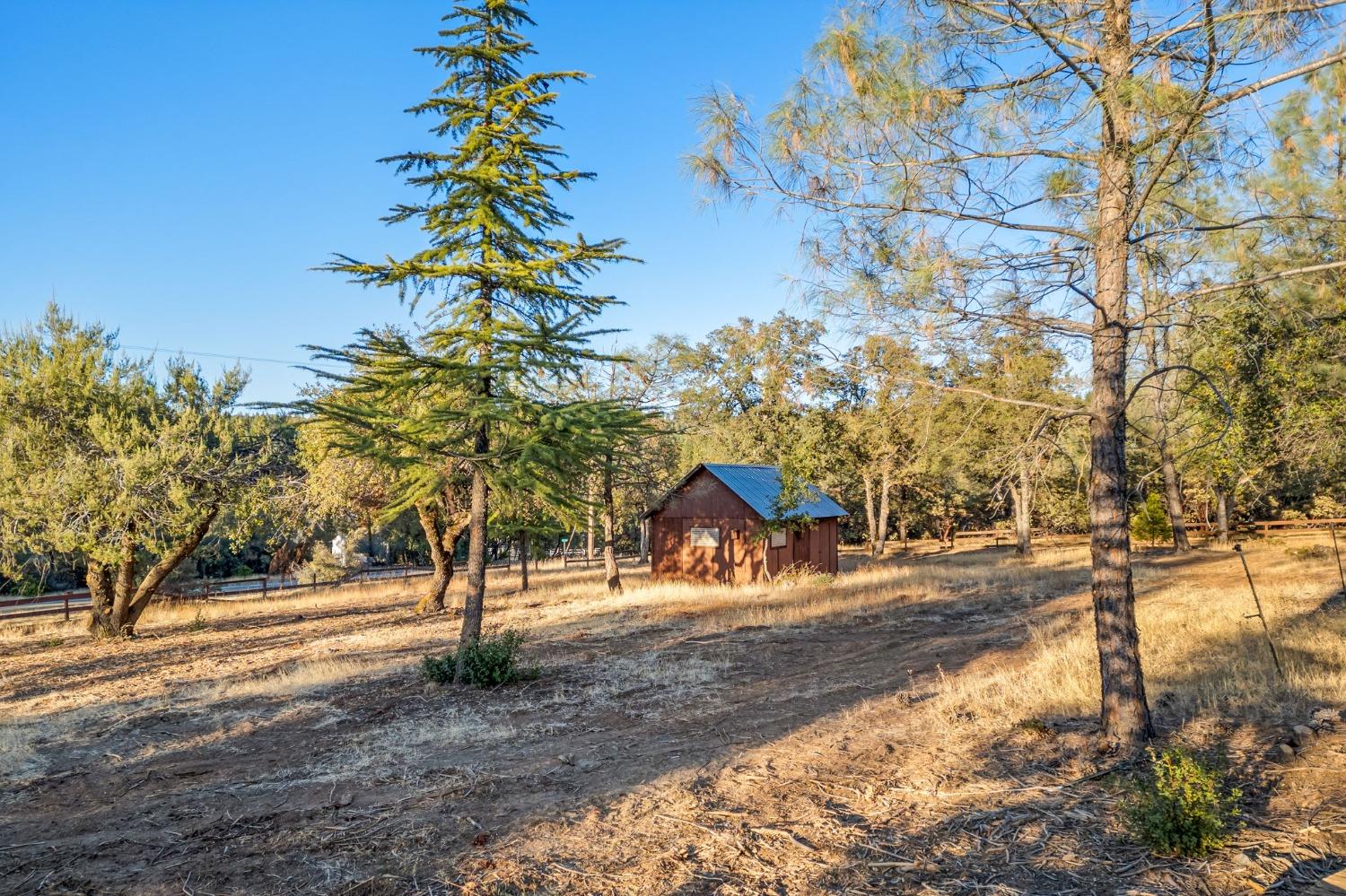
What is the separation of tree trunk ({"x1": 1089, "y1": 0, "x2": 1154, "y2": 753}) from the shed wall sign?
19.9 metres

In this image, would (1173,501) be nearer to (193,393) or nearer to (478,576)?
(478,576)

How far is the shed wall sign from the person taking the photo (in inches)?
1024

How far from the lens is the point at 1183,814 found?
4355 mm

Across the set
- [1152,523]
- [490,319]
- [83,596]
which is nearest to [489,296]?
[490,319]

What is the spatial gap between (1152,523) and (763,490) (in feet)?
72.4

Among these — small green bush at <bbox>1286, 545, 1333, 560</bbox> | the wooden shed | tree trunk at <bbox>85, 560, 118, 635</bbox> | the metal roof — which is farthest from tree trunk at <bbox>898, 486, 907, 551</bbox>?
tree trunk at <bbox>85, 560, 118, 635</bbox>

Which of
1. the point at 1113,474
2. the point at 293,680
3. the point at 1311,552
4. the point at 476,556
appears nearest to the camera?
the point at 1113,474

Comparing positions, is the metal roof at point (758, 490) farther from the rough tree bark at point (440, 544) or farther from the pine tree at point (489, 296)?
the pine tree at point (489, 296)

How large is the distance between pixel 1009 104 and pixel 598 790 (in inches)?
272

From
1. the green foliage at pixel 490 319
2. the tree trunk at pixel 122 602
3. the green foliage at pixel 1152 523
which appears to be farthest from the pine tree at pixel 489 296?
the green foliage at pixel 1152 523

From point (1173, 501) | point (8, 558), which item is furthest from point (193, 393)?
point (1173, 501)

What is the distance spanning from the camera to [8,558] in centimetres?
1639

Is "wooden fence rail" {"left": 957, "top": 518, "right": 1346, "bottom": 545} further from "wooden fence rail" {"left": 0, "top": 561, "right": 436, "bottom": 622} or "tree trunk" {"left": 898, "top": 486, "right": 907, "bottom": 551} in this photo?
"wooden fence rail" {"left": 0, "top": 561, "right": 436, "bottom": 622}

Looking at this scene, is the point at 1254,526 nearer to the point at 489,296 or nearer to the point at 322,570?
the point at 489,296
